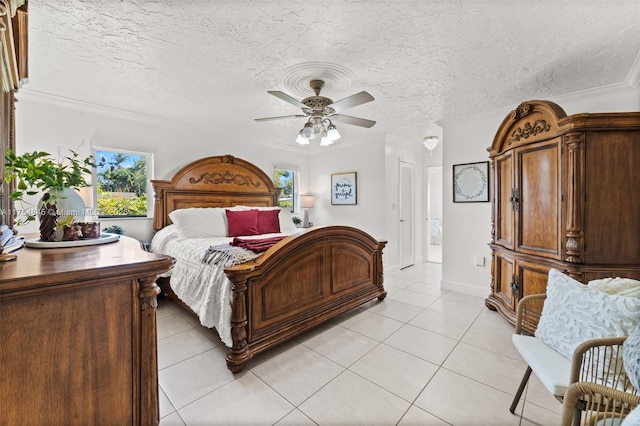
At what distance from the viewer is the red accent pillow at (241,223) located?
3.69m

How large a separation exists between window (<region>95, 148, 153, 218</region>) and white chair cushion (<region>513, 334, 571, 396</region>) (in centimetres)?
430

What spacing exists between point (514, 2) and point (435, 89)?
119 cm

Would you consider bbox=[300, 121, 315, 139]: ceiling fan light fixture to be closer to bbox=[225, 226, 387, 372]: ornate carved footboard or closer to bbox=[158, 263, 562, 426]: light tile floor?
bbox=[225, 226, 387, 372]: ornate carved footboard

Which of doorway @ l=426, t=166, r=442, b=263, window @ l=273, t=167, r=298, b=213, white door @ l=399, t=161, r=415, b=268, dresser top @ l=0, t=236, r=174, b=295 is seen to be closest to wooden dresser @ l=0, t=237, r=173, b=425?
dresser top @ l=0, t=236, r=174, b=295

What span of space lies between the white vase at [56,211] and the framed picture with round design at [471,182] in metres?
3.98

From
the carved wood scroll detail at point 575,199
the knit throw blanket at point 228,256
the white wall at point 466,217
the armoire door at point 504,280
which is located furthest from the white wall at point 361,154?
the knit throw blanket at point 228,256

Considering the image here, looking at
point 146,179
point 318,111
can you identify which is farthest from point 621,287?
point 146,179

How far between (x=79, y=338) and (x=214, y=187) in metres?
3.62

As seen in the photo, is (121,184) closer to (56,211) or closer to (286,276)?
(56,211)

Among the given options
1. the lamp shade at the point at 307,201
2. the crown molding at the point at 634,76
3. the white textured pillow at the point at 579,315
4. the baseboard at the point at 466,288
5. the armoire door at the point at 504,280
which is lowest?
the baseboard at the point at 466,288

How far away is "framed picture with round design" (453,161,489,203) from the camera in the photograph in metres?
3.54

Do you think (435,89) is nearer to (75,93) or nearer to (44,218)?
(44,218)

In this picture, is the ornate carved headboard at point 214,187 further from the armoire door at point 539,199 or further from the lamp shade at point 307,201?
the armoire door at point 539,199

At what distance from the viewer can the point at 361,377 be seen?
1.92m
